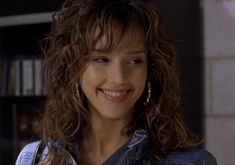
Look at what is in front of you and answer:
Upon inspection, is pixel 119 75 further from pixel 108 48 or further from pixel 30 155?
pixel 30 155

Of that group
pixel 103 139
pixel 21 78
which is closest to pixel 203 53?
pixel 21 78

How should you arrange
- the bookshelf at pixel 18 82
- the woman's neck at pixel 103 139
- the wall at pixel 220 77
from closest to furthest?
the woman's neck at pixel 103 139, the wall at pixel 220 77, the bookshelf at pixel 18 82

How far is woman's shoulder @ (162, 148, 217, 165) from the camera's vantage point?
1.74 meters

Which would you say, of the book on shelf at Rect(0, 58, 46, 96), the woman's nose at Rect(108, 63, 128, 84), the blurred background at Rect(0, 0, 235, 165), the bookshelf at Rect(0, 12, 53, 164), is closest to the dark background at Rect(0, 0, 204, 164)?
the blurred background at Rect(0, 0, 235, 165)

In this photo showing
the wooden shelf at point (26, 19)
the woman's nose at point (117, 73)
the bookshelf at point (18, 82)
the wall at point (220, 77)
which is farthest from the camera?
the bookshelf at point (18, 82)

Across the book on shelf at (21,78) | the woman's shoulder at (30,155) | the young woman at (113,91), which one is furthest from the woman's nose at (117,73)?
the book on shelf at (21,78)

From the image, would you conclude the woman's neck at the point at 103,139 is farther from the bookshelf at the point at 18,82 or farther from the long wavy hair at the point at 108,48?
the bookshelf at the point at 18,82

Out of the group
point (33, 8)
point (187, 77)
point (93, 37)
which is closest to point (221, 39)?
point (187, 77)

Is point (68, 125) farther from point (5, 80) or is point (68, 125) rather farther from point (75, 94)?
point (5, 80)

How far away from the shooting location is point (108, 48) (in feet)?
5.62

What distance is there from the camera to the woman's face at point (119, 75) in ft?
5.61

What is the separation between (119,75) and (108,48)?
8cm

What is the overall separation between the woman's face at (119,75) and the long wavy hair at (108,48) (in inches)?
1.0

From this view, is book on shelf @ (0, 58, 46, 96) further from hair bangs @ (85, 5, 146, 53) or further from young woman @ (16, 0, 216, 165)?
hair bangs @ (85, 5, 146, 53)
